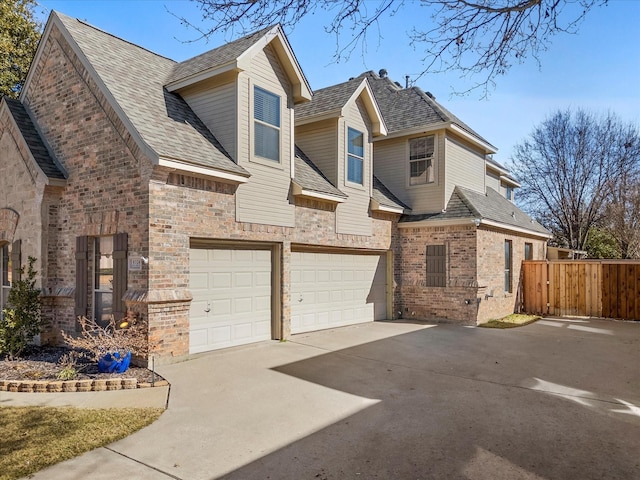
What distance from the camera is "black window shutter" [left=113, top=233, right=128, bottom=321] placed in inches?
320

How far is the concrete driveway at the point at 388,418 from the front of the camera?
13.8 ft

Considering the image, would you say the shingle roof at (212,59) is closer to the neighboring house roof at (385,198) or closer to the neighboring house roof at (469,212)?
the neighboring house roof at (385,198)

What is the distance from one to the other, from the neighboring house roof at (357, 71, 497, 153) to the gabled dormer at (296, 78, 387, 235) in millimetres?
1134

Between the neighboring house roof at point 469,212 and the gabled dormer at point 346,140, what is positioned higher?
the gabled dormer at point 346,140

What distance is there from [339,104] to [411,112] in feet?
13.4

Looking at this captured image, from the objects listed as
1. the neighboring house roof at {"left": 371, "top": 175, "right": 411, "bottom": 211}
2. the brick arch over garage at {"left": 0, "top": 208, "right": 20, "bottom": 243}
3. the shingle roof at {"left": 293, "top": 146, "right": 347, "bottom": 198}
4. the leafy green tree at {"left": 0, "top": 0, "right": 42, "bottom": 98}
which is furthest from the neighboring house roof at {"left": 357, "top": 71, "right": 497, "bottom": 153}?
the leafy green tree at {"left": 0, "top": 0, "right": 42, "bottom": 98}

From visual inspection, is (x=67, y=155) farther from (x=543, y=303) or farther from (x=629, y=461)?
→ (x=543, y=303)

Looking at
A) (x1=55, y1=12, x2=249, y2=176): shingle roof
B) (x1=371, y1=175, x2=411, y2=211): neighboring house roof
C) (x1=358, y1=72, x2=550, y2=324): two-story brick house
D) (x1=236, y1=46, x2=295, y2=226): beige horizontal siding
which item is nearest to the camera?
(x1=55, y1=12, x2=249, y2=176): shingle roof

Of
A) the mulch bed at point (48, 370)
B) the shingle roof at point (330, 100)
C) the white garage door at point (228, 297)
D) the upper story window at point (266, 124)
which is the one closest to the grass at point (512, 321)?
the white garage door at point (228, 297)

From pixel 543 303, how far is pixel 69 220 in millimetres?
15289

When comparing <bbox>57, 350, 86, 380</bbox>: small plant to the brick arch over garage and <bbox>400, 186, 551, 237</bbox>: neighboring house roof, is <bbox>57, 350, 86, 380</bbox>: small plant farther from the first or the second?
<bbox>400, 186, 551, 237</bbox>: neighboring house roof

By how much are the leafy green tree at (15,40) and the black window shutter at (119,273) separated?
496 inches

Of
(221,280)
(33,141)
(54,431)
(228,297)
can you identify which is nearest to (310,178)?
(221,280)

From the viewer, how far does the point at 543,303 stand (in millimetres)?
16094
